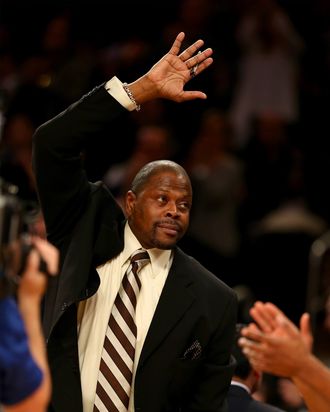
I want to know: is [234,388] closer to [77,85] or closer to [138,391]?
[138,391]

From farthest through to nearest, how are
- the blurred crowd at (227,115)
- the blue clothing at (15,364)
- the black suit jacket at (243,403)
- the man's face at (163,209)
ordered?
the blurred crowd at (227,115)
the black suit jacket at (243,403)
the man's face at (163,209)
the blue clothing at (15,364)

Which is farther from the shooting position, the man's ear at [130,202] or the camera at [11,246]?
the man's ear at [130,202]

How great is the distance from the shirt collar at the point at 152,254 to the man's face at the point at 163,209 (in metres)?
0.04

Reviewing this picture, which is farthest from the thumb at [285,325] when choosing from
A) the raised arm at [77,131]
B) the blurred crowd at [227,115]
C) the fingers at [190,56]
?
the blurred crowd at [227,115]

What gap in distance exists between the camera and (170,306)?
12.5 ft

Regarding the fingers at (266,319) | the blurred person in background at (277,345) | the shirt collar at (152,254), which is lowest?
the blurred person in background at (277,345)

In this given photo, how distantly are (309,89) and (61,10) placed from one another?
2.18 meters

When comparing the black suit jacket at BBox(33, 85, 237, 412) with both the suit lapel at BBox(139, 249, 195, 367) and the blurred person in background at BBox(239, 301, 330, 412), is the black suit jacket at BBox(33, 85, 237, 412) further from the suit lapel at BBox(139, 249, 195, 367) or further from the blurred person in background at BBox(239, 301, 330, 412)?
the blurred person in background at BBox(239, 301, 330, 412)

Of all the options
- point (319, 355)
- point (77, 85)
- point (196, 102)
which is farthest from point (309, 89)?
point (319, 355)

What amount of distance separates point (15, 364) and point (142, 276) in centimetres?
123

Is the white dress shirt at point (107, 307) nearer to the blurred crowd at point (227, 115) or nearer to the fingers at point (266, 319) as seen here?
the fingers at point (266, 319)

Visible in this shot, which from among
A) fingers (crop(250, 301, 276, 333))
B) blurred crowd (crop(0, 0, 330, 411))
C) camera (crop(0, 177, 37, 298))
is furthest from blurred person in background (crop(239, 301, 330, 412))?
blurred crowd (crop(0, 0, 330, 411))

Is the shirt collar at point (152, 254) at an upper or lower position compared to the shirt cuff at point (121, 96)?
lower

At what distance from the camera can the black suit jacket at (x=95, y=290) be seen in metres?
3.71
